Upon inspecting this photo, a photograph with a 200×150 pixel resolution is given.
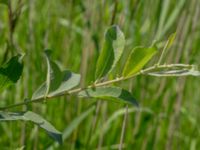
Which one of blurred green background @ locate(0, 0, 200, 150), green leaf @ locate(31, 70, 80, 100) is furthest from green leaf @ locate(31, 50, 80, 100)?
blurred green background @ locate(0, 0, 200, 150)

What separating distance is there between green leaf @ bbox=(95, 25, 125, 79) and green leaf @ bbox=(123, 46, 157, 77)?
0.01 metres

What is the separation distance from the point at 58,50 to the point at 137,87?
377 mm

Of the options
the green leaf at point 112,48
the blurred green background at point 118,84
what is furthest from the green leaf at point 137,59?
the blurred green background at point 118,84

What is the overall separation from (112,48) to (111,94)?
0.05m

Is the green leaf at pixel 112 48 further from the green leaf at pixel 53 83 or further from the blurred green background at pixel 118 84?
the blurred green background at pixel 118 84

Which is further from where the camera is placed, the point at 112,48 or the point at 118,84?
the point at 118,84

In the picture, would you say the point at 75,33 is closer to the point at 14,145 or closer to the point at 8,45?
the point at 14,145

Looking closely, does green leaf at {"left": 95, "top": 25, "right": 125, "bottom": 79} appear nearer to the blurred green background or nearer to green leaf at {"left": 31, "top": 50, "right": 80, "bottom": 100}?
green leaf at {"left": 31, "top": 50, "right": 80, "bottom": 100}

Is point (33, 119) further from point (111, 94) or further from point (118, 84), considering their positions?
point (118, 84)

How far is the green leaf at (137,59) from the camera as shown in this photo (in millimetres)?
481

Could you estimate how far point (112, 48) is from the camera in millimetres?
490

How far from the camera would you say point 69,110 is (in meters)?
1.36

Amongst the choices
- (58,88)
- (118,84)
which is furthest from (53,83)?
(118,84)

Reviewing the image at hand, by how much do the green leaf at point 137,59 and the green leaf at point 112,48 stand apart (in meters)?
0.01
